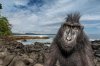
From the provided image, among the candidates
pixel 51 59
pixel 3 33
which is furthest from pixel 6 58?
pixel 3 33

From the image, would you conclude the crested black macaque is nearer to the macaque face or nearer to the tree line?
the macaque face

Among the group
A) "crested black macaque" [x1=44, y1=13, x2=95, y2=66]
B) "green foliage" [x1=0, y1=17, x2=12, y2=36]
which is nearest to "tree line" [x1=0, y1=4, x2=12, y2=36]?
"green foliage" [x1=0, y1=17, x2=12, y2=36]

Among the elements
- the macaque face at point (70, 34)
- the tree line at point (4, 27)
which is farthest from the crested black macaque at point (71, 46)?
the tree line at point (4, 27)

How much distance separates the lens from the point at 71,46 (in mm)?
7922

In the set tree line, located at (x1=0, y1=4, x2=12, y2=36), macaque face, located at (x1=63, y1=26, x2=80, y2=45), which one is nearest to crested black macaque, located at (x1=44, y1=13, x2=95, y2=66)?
macaque face, located at (x1=63, y1=26, x2=80, y2=45)

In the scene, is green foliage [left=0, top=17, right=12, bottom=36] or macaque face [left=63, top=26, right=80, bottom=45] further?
green foliage [left=0, top=17, right=12, bottom=36]

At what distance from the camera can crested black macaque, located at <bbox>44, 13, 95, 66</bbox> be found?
26.2 ft

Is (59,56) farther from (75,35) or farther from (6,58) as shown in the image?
(6,58)

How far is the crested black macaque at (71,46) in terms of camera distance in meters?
8.00

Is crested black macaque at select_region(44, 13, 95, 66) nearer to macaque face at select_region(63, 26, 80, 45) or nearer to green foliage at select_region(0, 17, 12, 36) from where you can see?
macaque face at select_region(63, 26, 80, 45)

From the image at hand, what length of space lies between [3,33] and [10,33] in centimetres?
139

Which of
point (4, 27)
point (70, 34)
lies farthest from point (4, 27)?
Answer: point (70, 34)

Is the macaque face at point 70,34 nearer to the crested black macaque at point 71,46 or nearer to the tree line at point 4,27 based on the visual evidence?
the crested black macaque at point 71,46

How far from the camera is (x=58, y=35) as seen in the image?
8234 mm
